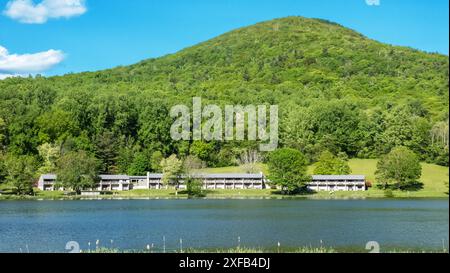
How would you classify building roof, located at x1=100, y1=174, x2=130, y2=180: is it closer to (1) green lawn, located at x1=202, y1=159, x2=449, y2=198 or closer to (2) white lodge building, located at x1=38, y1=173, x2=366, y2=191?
(2) white lodge building, located at x1=38, y1=173, x2=366, y2=191

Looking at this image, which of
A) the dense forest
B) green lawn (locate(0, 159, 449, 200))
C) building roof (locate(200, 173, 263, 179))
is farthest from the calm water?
the dense forest

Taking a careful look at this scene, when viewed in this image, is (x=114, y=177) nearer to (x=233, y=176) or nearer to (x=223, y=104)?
(x=233, y=176)

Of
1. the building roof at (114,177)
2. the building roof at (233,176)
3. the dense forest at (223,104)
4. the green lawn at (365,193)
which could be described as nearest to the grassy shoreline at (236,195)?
the green lawn at (365,193)

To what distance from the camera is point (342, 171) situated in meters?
97.9

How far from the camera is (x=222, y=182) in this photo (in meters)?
98.6

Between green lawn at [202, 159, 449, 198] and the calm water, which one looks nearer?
the calm water

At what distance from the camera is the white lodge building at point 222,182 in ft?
309

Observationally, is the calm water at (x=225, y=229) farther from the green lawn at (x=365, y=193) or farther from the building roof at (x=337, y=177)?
the building roof at (x=337, y=177)

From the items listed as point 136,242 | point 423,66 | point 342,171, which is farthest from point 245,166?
point 423,66

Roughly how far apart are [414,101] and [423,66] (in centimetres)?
5245

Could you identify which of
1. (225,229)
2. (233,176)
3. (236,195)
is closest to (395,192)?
(236,195)

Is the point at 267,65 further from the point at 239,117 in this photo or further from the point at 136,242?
the point at 136,242

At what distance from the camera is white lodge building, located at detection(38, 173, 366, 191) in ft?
309

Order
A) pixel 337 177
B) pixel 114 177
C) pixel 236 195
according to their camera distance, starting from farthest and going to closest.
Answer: pixel 114 177
pixel 337 177
pixel 236 195
